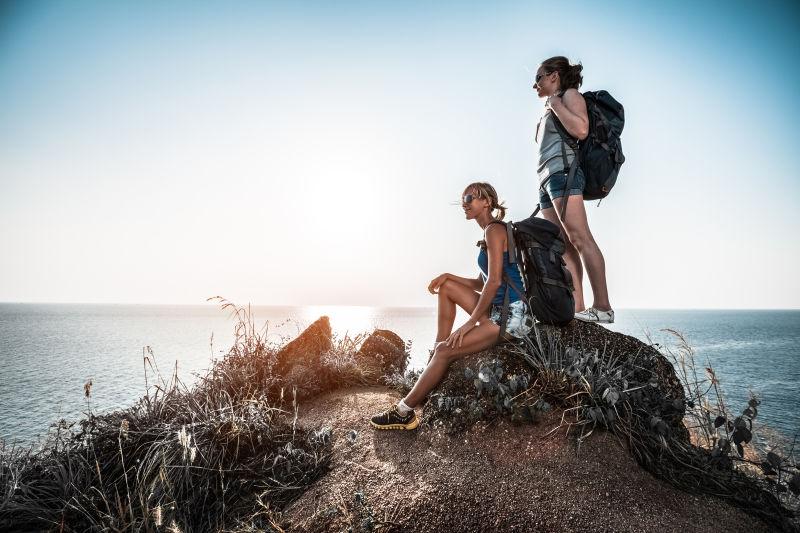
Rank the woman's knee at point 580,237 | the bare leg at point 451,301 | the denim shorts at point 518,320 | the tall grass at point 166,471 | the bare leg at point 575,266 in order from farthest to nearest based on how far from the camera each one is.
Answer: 1. the bare leg at point 575,266
2. the bare leg at point 451,301
3. the woman's knee at point 580,237
4. the denim shorts at point 518,320
5. the tall grass at point 166,471

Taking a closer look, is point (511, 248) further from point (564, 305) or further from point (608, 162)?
point (608, 162)

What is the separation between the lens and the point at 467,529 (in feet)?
8.20

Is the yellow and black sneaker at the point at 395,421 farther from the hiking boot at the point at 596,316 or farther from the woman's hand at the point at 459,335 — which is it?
the hiking boot at the point at 596,316

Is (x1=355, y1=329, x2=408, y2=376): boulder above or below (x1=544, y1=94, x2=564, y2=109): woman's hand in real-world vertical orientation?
below

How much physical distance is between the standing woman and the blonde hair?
24.0 inches

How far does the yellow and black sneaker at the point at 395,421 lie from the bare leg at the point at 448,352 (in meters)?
0.15

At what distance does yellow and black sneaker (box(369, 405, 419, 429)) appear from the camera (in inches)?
151

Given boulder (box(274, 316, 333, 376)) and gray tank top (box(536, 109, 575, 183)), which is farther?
boulder (box(274, 316, 333, 376))

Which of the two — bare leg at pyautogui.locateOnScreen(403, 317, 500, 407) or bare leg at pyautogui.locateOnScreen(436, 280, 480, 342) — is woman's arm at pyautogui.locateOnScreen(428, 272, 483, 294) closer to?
bare leg at pyautogui.locateOnScreen(436, 280, 480, 342)

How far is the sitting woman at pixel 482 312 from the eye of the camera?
12.2ft

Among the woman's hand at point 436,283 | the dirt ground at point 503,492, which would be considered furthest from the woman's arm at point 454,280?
the dirt ground at point 503,492

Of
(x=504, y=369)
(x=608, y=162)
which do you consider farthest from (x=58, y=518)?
(x=608, y=162)

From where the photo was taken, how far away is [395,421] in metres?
3.88

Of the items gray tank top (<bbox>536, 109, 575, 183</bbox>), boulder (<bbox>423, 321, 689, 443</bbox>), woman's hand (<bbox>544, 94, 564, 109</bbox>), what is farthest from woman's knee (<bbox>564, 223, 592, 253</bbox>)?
woman's hand (<bbox>544, 94, 564, 109</bbox>)
